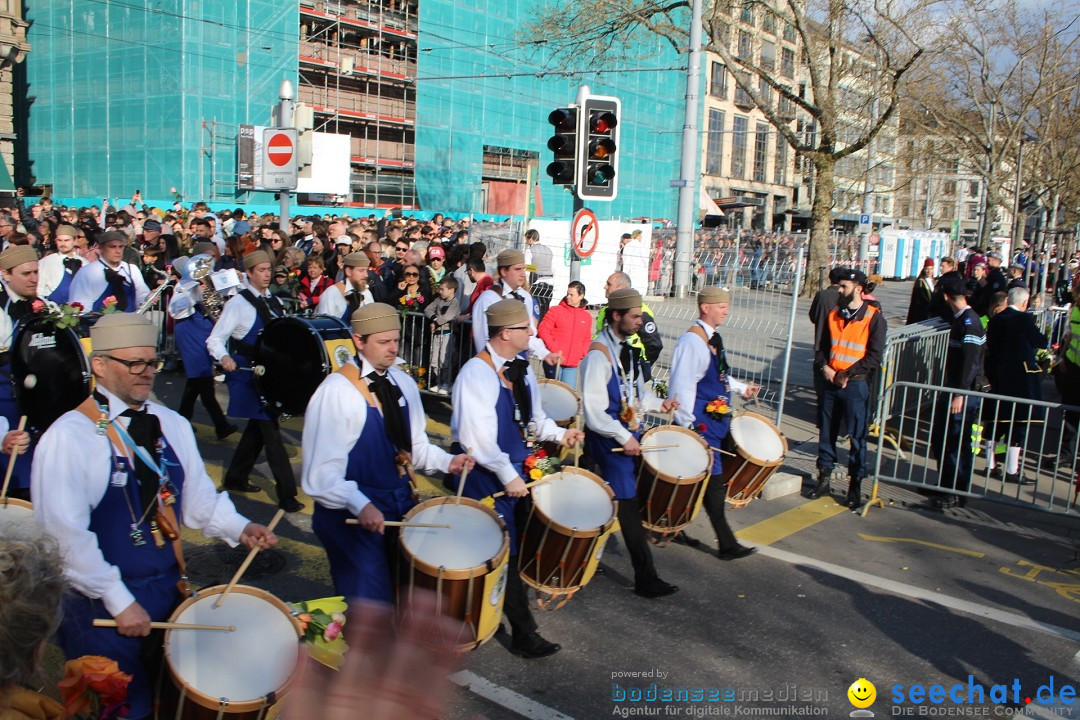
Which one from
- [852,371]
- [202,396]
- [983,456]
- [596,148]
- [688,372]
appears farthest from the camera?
[983,456]

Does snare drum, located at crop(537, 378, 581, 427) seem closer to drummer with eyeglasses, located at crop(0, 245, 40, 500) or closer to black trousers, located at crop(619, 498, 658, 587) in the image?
black trousers, located at crop(619, 498, 658, 587)

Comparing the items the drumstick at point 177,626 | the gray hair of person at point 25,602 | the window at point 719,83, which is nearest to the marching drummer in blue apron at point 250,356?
the drumstick at point 177,626

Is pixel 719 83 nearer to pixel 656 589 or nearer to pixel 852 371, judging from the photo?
pixel 852 371

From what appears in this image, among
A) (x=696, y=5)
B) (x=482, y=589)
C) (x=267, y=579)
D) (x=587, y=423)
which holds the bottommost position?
(x=267, y=579)

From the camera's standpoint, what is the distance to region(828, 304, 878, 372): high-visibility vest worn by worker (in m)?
8.70

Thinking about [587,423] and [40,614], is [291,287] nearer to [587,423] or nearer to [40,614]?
[587,423]

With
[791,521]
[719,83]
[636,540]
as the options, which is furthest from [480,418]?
[719,83]

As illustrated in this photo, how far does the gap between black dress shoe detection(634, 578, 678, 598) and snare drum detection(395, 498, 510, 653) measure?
6.02 feet

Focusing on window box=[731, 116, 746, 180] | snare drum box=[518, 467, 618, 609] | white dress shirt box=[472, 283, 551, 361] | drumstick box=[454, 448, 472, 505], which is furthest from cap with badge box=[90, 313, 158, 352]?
window box=[731, 116, 746, 180]

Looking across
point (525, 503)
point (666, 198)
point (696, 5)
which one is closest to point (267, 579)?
point (525, 503)

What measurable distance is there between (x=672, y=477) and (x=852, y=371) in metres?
3.11

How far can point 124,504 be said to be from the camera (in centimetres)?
351

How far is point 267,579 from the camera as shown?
6.33 meters

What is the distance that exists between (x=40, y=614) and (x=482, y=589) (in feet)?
7.44
